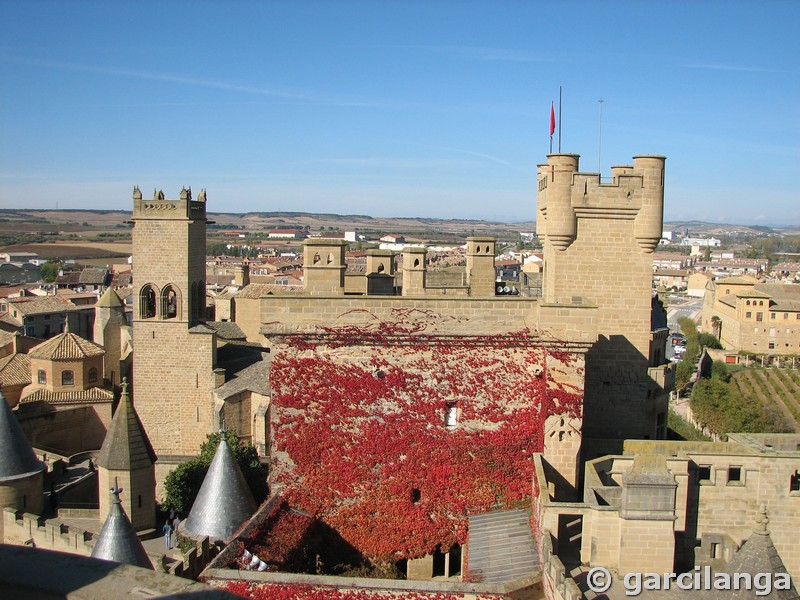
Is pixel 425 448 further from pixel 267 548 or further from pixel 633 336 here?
pixel 633 336

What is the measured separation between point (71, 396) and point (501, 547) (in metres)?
27.6

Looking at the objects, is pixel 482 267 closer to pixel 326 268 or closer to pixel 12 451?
pixel 326 268

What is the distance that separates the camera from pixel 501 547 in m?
15.4

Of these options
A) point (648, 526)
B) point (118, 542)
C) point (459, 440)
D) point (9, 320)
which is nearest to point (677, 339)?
point (9, 320)

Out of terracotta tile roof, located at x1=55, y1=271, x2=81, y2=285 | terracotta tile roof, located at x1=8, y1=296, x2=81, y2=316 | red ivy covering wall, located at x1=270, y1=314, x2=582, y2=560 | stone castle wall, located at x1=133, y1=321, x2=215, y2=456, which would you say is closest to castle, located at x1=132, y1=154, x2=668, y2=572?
red ivy covering wall, located at x1=270, y1=314, x2=582, y2=560

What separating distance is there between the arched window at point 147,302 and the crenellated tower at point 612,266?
21.5 metres

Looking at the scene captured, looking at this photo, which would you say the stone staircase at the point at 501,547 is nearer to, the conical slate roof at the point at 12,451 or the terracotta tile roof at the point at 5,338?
the conical slate roof at the point at 12,451

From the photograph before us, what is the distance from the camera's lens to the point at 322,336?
17312 millimetres

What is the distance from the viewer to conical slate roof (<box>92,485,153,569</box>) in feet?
49.5

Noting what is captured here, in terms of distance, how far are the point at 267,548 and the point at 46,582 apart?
1234 centimetres

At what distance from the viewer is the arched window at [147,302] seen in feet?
114

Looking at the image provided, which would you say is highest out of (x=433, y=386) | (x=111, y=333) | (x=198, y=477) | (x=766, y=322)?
(x=433, y=386)

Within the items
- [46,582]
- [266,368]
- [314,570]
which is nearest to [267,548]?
[314,570]

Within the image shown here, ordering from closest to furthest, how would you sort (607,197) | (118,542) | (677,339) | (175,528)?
(118,542), (607,197), (175,528), (677,339)
